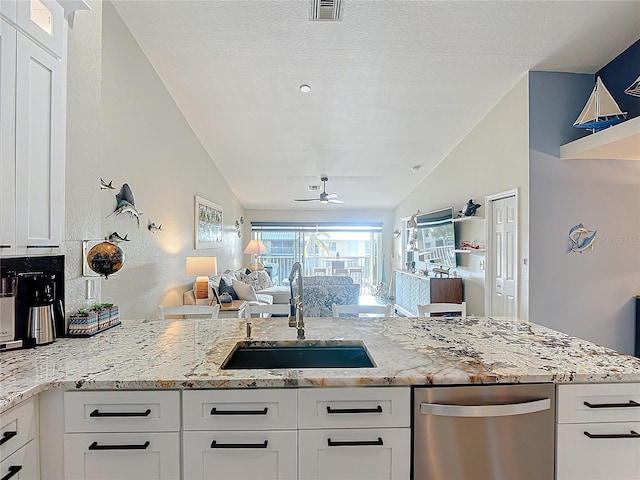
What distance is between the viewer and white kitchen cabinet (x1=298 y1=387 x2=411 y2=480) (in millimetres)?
1339

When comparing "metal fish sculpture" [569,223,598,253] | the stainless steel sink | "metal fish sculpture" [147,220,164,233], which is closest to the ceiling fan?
"metal fish sculpture" [147,220,164,233]

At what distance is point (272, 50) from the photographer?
3.55 m

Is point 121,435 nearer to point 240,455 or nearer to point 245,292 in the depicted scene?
point 240,455

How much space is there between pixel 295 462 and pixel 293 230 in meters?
8.79

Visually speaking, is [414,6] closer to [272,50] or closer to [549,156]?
[272,50]

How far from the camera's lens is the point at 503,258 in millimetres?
4480

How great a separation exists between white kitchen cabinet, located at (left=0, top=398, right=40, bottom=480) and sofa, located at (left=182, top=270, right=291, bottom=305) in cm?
336

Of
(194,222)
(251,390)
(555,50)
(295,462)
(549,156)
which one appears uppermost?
(555,50)

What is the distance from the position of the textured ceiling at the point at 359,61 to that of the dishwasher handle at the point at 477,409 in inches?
118

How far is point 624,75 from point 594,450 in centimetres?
388

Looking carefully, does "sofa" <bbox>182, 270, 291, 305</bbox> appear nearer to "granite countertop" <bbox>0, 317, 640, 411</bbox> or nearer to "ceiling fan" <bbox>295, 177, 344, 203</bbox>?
"ceiling fan" <bbox>295, 177, 344, 203</bbox>

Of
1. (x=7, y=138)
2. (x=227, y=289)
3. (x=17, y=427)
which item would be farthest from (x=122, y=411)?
(x=227, y=289)

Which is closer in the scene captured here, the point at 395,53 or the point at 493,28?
the point at 493,28

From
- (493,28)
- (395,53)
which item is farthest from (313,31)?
(493,28)
